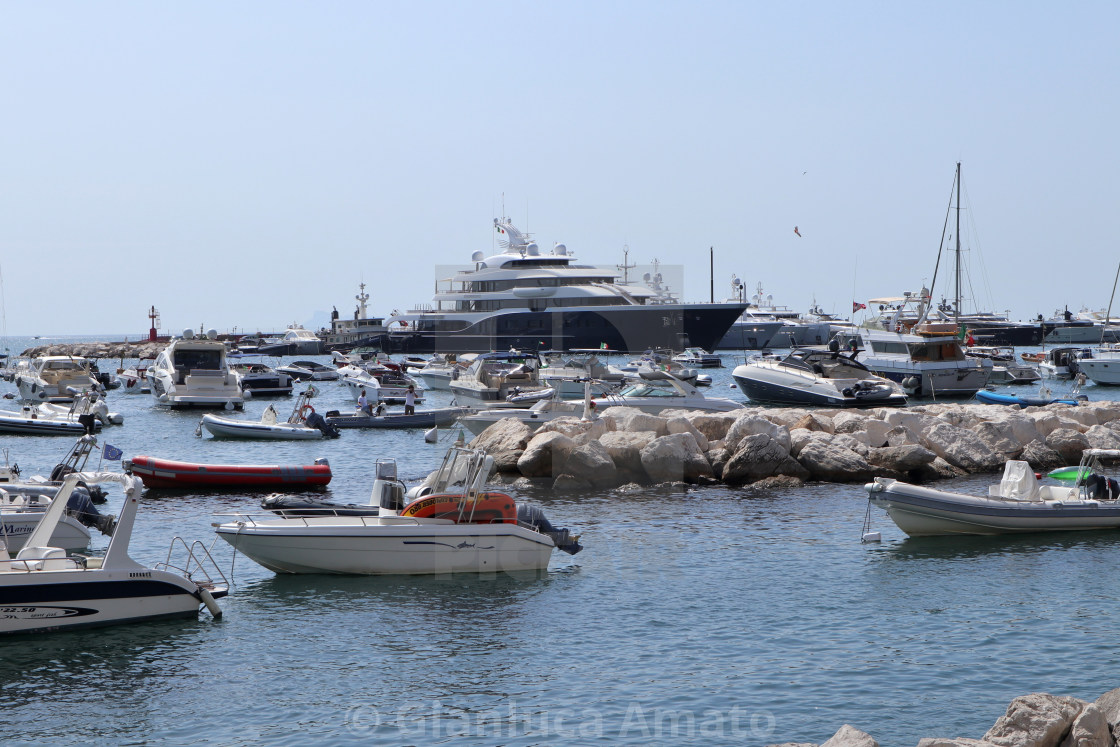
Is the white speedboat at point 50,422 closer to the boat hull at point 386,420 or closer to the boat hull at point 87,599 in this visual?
the boat hull at point 386,420

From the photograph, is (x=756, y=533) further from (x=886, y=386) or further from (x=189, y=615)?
(x=886, y=386)

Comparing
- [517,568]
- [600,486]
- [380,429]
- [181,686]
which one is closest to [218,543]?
[517,568]

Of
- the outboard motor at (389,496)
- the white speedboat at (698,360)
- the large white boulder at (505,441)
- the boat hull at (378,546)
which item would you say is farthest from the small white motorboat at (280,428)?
the white speedboat at (698,360)

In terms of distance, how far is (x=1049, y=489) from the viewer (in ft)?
59.7

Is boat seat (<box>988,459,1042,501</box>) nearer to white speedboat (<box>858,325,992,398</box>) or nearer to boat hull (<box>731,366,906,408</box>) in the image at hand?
boat hull (<box>731,366,906,408</box>)

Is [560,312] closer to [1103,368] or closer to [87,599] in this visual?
[1103,368]

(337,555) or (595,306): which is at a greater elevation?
(595,306)

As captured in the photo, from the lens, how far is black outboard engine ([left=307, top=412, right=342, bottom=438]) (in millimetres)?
33156

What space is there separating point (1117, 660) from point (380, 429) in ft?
93.1

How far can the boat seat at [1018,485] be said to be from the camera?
17734 millimetres

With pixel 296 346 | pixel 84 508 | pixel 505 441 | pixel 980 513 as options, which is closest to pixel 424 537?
pixel 84 508

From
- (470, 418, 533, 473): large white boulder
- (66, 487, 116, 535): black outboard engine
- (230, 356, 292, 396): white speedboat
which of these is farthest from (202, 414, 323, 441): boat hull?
(230, 356, 292, 396): white speedboat

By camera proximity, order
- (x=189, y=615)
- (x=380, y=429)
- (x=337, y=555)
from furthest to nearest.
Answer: (x=380, y=429), (x=337, y=555), (x=189, y=615)

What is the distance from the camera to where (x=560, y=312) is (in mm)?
82812
